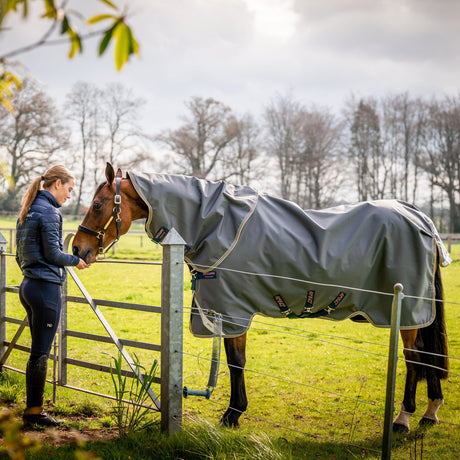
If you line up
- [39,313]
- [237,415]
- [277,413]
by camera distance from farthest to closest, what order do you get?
[277,413]
[237,415]
[39,313]

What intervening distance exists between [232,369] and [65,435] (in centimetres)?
137

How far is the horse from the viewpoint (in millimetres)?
3596

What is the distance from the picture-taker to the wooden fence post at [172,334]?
3.22m

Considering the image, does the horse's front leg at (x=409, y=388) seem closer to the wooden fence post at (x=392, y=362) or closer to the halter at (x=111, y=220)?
the wooden fence post at (x=392, y=362)

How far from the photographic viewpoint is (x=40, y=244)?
3373 mm

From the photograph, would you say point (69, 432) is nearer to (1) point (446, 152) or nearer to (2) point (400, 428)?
(2) point (400, 428)

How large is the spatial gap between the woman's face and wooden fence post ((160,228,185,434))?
98 cm

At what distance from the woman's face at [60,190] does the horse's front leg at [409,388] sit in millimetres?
3101

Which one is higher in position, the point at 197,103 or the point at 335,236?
the point at 197,103

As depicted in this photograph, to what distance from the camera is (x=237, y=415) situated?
12.0 feet

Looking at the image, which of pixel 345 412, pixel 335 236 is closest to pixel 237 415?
pixel 345 412

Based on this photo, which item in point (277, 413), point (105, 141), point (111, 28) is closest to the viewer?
point (111, 28)

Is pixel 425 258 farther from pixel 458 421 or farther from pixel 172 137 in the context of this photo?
pixel 172 137

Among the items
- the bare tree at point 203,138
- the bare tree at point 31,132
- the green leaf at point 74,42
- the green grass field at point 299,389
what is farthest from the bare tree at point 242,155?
the green leaf at point 74,42
